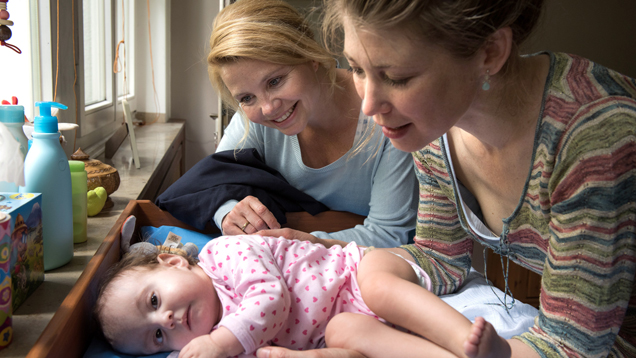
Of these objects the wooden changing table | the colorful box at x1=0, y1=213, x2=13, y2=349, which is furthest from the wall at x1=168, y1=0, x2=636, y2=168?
the colorful box at x1=0, y1=213, x2=13, y2=349

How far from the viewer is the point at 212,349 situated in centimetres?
91

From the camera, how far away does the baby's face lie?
97 cm

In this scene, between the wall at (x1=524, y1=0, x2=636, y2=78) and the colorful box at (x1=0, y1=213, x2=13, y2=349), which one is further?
the wall at (x1=524, y1=0, x2=636, y2=78)

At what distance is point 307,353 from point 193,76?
3265 millimetres

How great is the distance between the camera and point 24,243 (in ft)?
2.75

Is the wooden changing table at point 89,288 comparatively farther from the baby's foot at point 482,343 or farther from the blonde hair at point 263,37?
the baby's foot at point 482,343

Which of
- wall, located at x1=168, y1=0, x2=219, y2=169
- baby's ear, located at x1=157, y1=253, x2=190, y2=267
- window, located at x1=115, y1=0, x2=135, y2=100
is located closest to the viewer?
baby's ear, located at x1=157, y1=253, x2=190, y2=267

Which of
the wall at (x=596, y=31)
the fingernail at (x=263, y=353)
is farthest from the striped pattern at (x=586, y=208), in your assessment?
the wall at (x=596, y=31)

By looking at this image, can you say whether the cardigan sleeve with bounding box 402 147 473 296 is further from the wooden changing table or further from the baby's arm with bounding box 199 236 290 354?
the wooden changing table

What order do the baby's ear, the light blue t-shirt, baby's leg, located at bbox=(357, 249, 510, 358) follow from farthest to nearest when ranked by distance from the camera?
the light blue t-shirt
the baby's ear
baby's leg, located at bbox=(357, 249, 510, 358)

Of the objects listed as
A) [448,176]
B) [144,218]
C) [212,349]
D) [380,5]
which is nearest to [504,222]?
[448,176]

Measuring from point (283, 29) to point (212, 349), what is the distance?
34.8 inches

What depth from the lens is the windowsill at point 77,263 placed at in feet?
2.52

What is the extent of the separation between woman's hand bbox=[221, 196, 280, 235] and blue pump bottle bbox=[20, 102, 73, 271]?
1.49 feet
